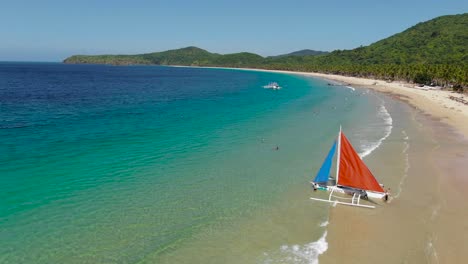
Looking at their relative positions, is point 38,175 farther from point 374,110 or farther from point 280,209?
point 374,110

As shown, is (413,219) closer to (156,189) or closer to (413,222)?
(413,222)

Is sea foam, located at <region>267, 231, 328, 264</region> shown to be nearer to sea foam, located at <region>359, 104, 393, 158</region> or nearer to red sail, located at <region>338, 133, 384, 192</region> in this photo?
red sail, located at <region>338, 133, 384, 192</region>

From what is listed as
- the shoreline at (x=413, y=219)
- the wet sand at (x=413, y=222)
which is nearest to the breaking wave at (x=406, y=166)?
the shoreline at (x=413, y=219)

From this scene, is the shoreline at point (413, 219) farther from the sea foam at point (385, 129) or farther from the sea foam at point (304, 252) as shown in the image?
the sea foam at point (385, 129)

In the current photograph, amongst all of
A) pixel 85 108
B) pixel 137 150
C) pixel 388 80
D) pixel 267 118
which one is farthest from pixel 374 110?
pixel 388 80

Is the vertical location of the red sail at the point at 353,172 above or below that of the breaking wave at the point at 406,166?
above

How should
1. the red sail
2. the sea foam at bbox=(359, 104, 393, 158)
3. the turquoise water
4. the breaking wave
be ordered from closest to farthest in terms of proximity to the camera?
1. the turquoise water
2. the red sail
3. the breaking wave
4. the sea foam at bbox=(359, 104, 393, 158)

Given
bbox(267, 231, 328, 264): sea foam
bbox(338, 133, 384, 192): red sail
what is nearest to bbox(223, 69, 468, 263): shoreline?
bbox(267, 231, 328, 264): sea foam

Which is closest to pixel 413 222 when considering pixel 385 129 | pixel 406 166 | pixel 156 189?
pixel 406 166

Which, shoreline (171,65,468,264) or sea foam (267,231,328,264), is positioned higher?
shoreline (171,65,468,264)
